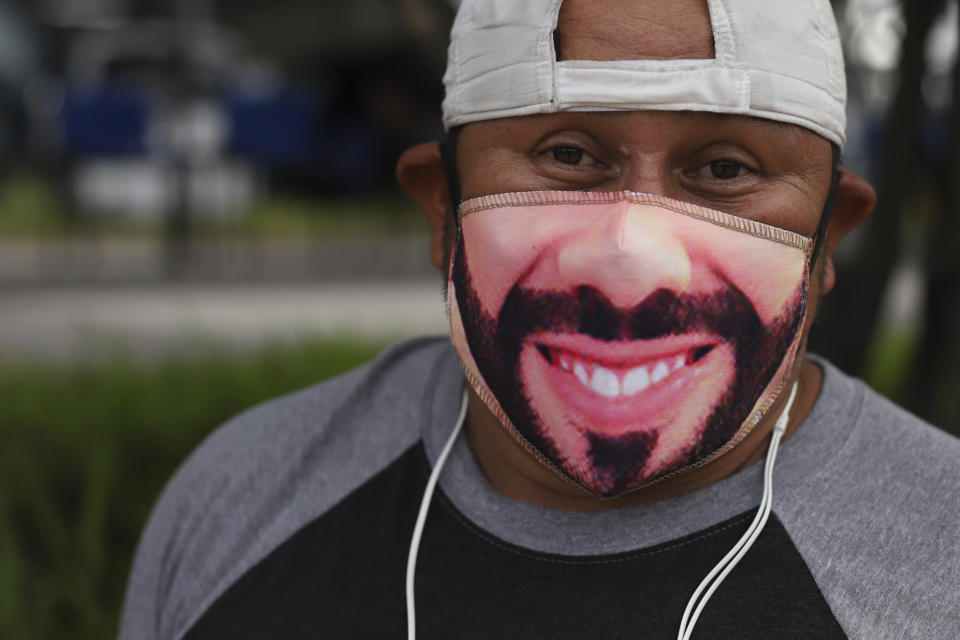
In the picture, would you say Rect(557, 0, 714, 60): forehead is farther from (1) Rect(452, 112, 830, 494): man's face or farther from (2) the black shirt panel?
(2) the black shirt panel

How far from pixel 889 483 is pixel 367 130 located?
1202 centimetres

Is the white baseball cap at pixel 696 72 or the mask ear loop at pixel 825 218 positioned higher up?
the white baseball cap at pixel 696 72

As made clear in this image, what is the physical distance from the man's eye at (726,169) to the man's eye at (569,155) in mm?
164

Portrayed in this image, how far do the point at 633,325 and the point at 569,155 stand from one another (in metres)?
0.26

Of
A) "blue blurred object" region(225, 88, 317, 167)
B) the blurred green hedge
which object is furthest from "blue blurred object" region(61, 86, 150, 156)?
the blurred green hedge

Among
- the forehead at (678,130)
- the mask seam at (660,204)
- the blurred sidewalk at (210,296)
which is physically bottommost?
the blurred sidewalk at (210,296)

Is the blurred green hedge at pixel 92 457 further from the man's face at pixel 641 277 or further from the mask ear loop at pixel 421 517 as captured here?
the man's face at pixel 641 277

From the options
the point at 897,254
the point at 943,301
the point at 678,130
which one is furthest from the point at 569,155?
the point at 897,254

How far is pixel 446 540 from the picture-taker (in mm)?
1641

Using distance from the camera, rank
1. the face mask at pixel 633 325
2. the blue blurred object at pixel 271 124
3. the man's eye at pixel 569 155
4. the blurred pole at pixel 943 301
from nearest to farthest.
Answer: the face mask at pixel 633 325 → the man's eye at pixel 569 155 → the blurred pole at pixel 943 301 → the blue blurred object at pixel 271 124

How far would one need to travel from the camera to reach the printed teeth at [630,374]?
147cm

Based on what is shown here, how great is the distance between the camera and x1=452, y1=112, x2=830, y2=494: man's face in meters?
1.45

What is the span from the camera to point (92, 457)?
3205 millimetres

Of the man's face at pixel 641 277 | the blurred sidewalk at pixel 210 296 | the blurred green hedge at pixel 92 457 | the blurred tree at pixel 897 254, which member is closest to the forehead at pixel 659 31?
the man's face at pixel 641 277
